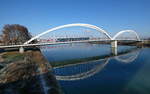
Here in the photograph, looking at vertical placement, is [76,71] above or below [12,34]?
below

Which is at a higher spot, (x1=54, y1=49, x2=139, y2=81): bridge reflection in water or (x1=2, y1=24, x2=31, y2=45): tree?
(x1=2, y1=24, x2=31, y2=45): tree

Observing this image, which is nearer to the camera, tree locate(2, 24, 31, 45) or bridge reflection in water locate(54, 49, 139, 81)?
bridge reflection in water locate(54, 49, 139, 81)

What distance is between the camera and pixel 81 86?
9.30m

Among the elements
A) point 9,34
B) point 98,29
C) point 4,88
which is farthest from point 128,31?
point 4,88

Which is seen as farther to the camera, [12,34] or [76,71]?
[12,34]

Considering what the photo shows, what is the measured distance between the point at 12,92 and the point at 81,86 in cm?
478

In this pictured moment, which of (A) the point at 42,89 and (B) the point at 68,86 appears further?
(B) the point at 68,86

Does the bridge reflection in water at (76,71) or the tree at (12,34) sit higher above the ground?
the tree at (12,34)

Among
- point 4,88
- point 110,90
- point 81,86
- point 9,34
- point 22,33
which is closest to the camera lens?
point 4,88

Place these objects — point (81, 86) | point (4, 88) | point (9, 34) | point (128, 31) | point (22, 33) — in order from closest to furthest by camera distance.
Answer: point (4, 88) → point (81, 86) → point (9, 34) → point (22, 33) → point (128, 31)

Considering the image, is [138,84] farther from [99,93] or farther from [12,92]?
[12,92]

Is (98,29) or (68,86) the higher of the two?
(98,29)

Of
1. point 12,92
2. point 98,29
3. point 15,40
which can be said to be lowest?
point 12,92

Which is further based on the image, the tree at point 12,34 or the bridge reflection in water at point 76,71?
the tree at point 12,34
